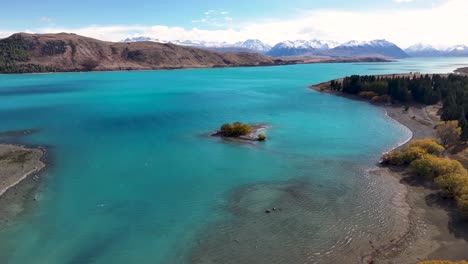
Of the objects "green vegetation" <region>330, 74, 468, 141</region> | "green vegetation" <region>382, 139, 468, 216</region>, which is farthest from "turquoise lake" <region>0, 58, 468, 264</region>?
"green vegetation" <region>330, 74, 468, 141</region>

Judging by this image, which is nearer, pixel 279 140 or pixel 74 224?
pixel 74 224

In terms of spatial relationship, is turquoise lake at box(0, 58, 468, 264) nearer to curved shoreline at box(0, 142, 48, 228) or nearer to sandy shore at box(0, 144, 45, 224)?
curved shoreline at box(0, 142, 48, 228)

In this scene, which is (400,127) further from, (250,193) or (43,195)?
(43,195)

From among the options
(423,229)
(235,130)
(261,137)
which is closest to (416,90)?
(261,137)

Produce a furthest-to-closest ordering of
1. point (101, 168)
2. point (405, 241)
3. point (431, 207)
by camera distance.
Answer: point (101, 168)
point (431, 207)
point (405, 241)

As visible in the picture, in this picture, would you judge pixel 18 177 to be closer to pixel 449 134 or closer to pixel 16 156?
pixel 16 156

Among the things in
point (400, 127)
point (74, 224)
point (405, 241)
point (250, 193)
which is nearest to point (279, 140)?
point (250, 193)

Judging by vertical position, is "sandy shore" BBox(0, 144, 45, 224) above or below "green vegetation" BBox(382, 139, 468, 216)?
below
